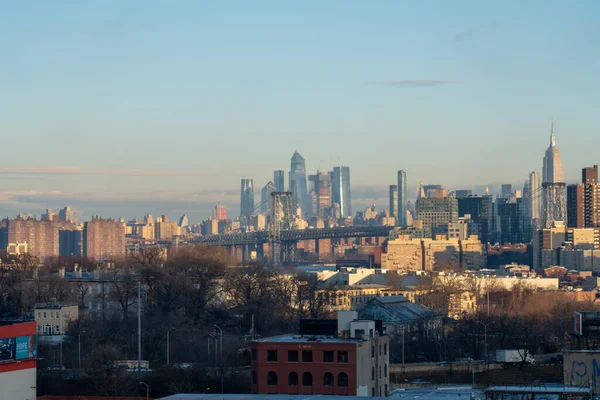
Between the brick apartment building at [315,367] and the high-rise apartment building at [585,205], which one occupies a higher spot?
the high-rise apartment building at [585,205]

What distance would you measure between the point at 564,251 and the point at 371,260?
24543 mm

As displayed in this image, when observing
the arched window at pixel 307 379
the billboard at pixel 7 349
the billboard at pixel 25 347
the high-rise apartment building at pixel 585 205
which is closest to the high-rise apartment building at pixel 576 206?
the high-rise apartment building at pixel 585 205

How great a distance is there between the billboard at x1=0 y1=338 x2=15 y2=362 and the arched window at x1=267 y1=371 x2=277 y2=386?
25.1ft

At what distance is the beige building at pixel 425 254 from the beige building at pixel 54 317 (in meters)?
76.0

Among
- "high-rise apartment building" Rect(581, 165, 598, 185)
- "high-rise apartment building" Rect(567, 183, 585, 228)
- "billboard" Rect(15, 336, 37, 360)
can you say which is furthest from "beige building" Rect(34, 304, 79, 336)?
"high-rise apartment building" Rect(581, 165, 598, 185)

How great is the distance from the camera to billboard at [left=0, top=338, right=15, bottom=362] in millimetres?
35000

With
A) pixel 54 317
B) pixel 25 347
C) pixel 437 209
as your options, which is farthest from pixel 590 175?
pixel 25 347

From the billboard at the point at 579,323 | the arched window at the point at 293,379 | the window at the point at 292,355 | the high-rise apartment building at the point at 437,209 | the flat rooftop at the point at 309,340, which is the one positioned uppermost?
the high-rise apartment building at the point at 437,209

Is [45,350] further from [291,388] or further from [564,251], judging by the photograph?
[564,251]

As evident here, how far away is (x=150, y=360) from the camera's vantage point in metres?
55.7

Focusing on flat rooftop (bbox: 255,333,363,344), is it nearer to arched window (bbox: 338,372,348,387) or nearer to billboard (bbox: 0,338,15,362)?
arched window (bbox: 338,372,348,387)

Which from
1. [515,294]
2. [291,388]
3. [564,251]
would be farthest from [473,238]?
[291,388]

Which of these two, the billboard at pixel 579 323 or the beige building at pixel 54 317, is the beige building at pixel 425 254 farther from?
the billboard at pixel 579 323

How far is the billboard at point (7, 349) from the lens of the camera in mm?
35000
